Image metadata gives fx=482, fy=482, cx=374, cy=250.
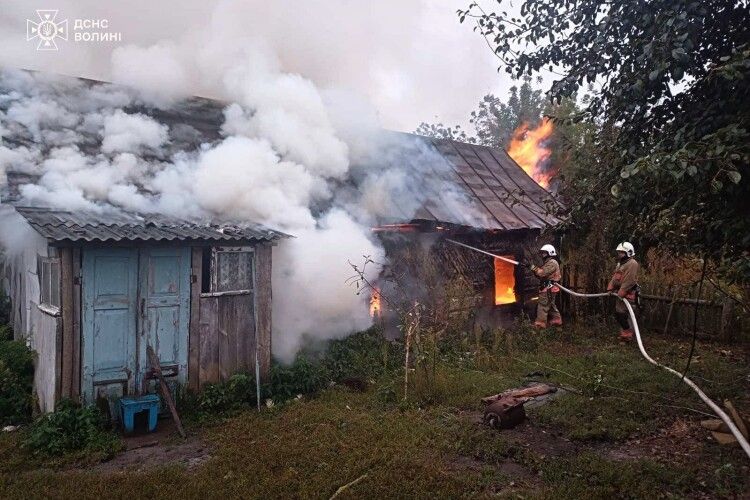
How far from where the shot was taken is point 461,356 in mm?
10117

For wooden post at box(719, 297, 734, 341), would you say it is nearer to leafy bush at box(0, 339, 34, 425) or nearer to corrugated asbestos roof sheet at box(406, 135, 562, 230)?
corrugated asbestos roof sheet at box(406, 135, 562, 230)

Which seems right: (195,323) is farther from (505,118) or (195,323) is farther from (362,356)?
(505,118)

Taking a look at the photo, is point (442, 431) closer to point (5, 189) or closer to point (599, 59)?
point (599, 59)

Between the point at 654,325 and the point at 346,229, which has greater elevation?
the point at 346,229

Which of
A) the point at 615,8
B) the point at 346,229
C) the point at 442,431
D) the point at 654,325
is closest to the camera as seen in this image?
the point at 615,8

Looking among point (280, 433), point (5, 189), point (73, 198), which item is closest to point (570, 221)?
point (280, 433)

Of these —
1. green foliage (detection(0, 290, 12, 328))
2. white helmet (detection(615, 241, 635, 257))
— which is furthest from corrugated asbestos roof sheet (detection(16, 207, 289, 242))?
white helmet (detection(615, 241, 635, 257))

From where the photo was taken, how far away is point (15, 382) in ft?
23.9

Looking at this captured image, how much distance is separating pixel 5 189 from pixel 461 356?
8.41 metres

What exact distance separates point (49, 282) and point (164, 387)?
2.25 m

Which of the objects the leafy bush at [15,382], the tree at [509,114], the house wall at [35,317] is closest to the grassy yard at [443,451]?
the leafy bush at [15,382]

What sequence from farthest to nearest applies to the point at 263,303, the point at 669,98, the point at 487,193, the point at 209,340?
the point at 487,193 < the point at 263,303 < the point at 209,340 < the point at 669,98

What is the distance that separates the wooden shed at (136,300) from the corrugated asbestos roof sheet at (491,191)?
4.87 meters

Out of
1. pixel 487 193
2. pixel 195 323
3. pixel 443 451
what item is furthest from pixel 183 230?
pixel 487 193
